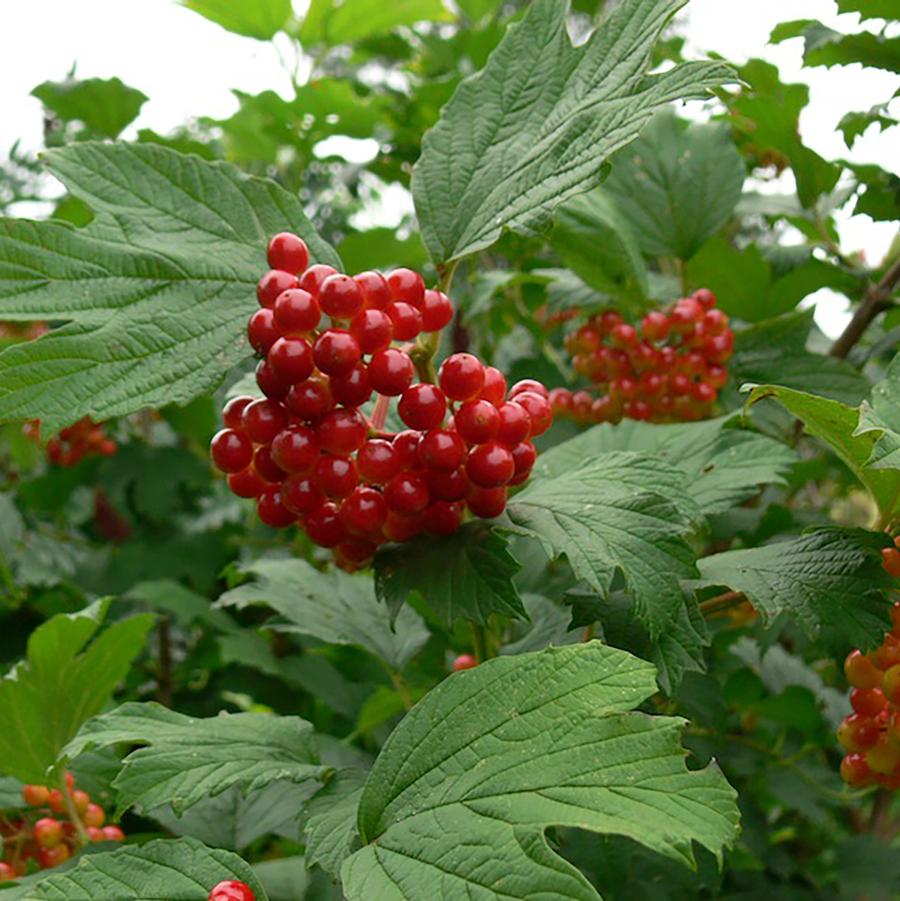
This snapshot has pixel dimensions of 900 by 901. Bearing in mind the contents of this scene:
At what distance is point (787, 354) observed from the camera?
69.5 inches

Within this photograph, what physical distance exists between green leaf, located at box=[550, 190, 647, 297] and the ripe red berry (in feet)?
2.43

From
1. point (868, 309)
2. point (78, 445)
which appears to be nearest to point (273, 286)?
point (868, 309)

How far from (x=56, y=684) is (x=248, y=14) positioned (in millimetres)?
1567

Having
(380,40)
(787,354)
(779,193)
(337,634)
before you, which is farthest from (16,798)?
(380,40)

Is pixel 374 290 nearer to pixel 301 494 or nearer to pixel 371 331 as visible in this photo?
pixel 371 331

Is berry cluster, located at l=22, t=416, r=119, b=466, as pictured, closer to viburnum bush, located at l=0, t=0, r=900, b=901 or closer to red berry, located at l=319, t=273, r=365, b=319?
viburnum bush, located at l=0, t=0, r=900, b=901

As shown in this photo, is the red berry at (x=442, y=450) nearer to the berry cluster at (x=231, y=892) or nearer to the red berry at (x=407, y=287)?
the red berry at (x=407, y=287)

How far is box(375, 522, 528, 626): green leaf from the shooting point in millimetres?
1019

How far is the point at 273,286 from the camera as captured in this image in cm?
104

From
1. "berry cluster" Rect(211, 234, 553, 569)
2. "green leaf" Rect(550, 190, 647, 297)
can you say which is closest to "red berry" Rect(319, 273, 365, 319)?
"berry cluster" Rect(211, 234, 553, 569)

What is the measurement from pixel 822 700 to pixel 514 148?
4.50 ft

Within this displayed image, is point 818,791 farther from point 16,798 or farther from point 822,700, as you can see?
point 16,798

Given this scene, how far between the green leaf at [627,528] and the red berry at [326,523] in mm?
180

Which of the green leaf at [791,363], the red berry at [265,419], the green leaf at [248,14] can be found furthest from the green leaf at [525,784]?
the green leaf at [248,14]
